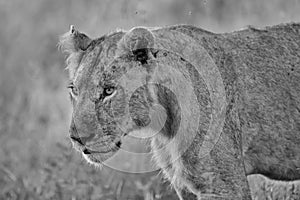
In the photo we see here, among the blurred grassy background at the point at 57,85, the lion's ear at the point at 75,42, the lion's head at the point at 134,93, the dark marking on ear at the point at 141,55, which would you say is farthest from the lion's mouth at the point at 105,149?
the blurred grassy background at the point at 57,85

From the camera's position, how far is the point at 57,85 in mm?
11258

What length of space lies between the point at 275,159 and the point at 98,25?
179 inches

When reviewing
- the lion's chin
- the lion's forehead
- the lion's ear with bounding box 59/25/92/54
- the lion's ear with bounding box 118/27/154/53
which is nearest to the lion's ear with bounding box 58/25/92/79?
the lion's ear with bounding box 59/25/92/54

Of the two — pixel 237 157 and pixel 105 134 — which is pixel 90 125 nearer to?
pixel 105 134

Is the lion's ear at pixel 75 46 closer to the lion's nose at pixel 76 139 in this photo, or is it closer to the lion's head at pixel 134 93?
the lion's head at pixel 134 93

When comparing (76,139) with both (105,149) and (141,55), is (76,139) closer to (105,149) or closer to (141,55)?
(105,149)

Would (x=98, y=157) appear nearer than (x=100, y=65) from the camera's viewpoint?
No

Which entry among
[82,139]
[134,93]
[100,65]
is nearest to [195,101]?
[134,93]

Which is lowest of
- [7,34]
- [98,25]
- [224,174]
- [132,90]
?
[224,174]

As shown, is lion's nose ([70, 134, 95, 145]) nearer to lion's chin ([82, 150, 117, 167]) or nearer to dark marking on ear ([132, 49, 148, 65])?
lion's chin ([82, 150, 117, 167])

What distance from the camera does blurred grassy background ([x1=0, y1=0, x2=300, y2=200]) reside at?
7.29 metres

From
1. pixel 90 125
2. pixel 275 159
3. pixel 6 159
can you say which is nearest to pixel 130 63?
pixel 90 125

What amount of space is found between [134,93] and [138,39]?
13.6 inches

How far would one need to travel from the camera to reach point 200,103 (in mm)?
5168
